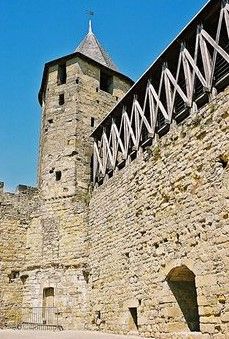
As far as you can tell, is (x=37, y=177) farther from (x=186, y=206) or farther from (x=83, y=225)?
(x=186, y=206)

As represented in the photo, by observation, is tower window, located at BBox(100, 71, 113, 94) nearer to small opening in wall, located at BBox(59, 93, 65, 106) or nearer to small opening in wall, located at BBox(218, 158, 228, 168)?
small opening in wall, located at BBox(59, 93, 65, 106)

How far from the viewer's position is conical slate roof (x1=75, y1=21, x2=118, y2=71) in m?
18.9

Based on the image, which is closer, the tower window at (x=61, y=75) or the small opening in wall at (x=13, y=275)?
the small opening in wall at (x=13, y=275)

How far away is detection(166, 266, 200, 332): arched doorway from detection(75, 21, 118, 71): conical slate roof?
12235 mm

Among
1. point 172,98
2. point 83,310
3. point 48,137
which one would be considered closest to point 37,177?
point 48,137

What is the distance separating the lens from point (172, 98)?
33.1ft

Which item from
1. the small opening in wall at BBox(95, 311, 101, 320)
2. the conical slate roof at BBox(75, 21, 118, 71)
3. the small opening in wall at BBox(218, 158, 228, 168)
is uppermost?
the conical slate roof at BBox(75, 21, 118, 71)

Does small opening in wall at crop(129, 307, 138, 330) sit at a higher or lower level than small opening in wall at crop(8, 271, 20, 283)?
lower

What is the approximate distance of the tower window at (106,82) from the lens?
729 inches

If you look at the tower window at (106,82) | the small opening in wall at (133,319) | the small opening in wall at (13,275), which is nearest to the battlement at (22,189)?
the small opening in wall at (13,275)

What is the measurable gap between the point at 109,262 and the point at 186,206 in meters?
4.29

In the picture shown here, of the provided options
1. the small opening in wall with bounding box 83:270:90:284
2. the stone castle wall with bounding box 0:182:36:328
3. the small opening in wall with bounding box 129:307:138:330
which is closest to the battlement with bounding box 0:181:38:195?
the stone castle wall with bounding box 0:182:36:328

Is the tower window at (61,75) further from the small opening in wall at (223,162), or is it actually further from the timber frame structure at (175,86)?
the small opening in wall at (223,162)

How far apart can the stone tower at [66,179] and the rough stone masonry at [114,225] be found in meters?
0.04
